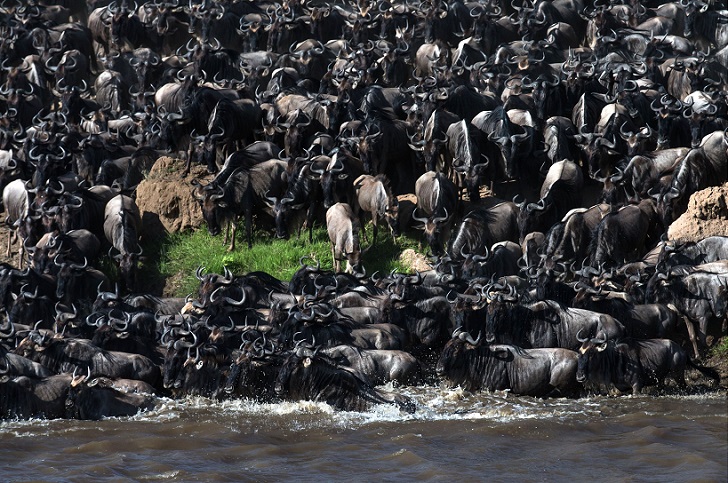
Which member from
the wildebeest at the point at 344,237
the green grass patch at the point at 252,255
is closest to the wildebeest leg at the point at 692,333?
the green grass patch at the point at 252,255

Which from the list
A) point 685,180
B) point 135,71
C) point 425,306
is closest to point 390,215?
point 425,306

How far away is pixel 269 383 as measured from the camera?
17109 mm

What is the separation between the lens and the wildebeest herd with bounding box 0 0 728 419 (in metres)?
17.6

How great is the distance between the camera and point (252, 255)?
22.2 metres

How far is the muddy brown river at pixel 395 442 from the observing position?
1476 centimetres

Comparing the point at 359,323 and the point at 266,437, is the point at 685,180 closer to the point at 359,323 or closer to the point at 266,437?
the point at 359,323

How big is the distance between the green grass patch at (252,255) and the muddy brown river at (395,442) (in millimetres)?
4765

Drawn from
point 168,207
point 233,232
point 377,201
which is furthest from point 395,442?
point 168,207

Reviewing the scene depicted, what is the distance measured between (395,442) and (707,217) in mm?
7353

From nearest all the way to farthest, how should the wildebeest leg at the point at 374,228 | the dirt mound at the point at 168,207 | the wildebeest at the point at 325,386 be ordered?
1. the wildebeest at the point at 325,386
2. the wildebeest leg at the point at 374,228
3. the dirt mound at the point at 168,207

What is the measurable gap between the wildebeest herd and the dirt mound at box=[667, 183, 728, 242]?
1.30 feet

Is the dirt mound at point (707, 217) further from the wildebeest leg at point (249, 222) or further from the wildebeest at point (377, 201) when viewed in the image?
the wildebeest leg at point (249, 222)

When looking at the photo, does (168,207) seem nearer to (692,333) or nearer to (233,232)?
(233,232)

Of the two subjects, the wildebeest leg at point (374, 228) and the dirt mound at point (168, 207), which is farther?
the dirt mound at point (168, 207)
